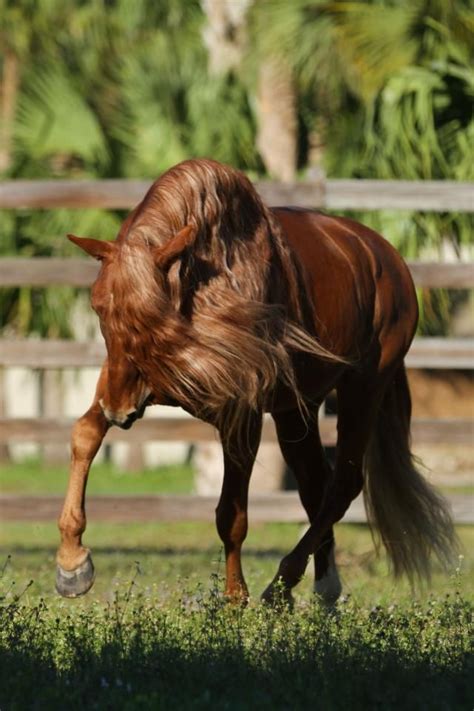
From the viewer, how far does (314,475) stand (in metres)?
6.19

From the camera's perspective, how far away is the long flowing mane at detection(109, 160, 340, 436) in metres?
4.66

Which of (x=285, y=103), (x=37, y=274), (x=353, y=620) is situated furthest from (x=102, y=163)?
(x=353, y=620)

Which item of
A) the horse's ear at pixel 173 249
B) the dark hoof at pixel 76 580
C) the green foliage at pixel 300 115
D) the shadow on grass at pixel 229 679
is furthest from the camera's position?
the green foliage at pixel 300 115

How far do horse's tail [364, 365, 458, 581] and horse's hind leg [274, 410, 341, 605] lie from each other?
0.23 m

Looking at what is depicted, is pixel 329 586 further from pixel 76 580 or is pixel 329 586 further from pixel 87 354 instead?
pixel 87 354

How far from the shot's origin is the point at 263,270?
195 inches

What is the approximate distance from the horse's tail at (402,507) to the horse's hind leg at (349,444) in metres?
0.30

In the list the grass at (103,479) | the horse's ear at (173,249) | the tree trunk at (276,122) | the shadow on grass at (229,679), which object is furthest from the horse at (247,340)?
the grass at (103,479)

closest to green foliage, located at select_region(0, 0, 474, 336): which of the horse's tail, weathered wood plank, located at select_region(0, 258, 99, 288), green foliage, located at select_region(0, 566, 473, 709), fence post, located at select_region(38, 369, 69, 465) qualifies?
weathered wood plank, located at select_region(0, 258, 99, 288)

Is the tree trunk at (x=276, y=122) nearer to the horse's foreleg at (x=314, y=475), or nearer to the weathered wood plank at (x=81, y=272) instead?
the weathered wood plank at (x=81, y=272)

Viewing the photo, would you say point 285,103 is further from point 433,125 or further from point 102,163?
point 433,125

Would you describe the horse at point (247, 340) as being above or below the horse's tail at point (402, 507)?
above

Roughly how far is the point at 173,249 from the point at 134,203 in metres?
3.77

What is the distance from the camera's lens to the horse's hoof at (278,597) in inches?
197
